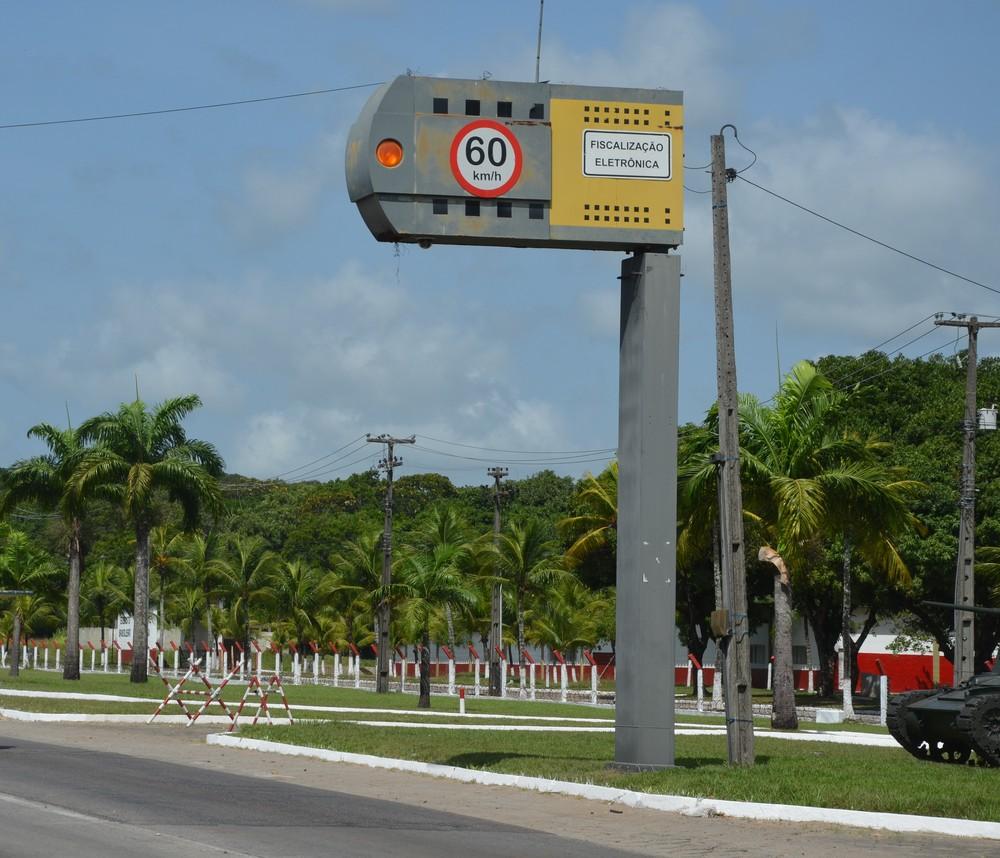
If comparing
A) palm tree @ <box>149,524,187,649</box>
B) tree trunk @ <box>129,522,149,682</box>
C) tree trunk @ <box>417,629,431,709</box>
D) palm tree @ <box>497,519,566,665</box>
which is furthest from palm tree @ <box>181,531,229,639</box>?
tree trunk @ <box>417,629,431,709</box>

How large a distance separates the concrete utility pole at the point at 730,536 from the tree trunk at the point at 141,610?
32662 mm

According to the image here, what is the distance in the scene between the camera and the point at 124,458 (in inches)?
2030

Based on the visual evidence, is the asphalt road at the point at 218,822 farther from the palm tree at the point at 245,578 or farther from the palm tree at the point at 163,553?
the palm tree at the point at 163,553

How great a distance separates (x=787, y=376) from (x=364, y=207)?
14.7 m

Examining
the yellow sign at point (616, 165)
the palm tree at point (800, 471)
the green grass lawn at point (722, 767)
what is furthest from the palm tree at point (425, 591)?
the yellow sign at point (616, 165)

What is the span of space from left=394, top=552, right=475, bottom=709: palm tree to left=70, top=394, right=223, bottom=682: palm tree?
7.99 m

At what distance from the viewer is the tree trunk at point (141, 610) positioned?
166ft

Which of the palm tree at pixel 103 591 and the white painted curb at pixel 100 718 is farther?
the palm tree at pixel 103 591

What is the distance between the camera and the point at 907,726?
22719 millimetres

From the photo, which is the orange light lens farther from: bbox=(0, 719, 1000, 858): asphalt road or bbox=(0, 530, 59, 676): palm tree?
bbox=(0, 530, 59, 676): palm tree

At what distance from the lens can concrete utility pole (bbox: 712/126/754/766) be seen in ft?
65.0

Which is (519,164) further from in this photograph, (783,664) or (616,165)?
(783,664)

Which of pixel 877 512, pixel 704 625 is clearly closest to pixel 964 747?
pixel 877 512

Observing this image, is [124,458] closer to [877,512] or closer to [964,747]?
[877,512]
